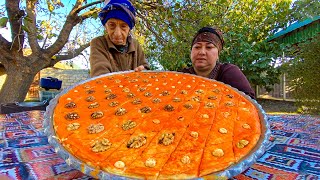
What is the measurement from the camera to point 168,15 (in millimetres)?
2516

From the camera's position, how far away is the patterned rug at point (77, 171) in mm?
874

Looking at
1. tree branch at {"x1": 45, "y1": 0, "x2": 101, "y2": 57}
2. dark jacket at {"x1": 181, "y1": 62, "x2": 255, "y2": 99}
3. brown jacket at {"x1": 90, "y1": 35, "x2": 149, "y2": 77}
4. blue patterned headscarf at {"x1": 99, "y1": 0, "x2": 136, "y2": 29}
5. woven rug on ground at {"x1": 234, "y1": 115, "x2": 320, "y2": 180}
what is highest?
tree branch at {"x1": 45, "y1": 0, "x2": 101, "y2": 57}

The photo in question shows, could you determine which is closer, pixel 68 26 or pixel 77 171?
pixel 77 171

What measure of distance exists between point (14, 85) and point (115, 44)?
7.11ft

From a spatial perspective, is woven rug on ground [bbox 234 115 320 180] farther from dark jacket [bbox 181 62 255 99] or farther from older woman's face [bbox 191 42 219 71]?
older woman's face [bbox 191 42 219 71]

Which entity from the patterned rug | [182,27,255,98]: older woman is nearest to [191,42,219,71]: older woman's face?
[182,27,255,98]: older woman

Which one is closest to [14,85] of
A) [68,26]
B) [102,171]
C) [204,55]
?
[68,26]

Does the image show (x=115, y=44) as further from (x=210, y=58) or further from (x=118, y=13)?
(x=210, y=58)

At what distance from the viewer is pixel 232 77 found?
4.93 feet

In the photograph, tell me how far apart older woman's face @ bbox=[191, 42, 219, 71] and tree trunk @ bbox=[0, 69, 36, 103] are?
2.46 metres

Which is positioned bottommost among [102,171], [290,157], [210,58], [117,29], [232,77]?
[290,157]

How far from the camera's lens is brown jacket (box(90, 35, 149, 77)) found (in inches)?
59.0

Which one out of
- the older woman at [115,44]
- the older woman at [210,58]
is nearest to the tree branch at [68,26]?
the older woman at [115,44]

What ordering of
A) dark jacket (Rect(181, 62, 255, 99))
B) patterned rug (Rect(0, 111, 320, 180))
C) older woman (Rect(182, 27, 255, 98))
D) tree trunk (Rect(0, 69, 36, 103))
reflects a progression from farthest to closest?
1. tree trunk (Rect(0, 69, 36, 103))
2. older woman (Rect(182, 27, 255, 98))
3. dark jacket (Rect(181, 62, 255, 99))
4. patterned rug (Rect(0, 111, 320, 180))
